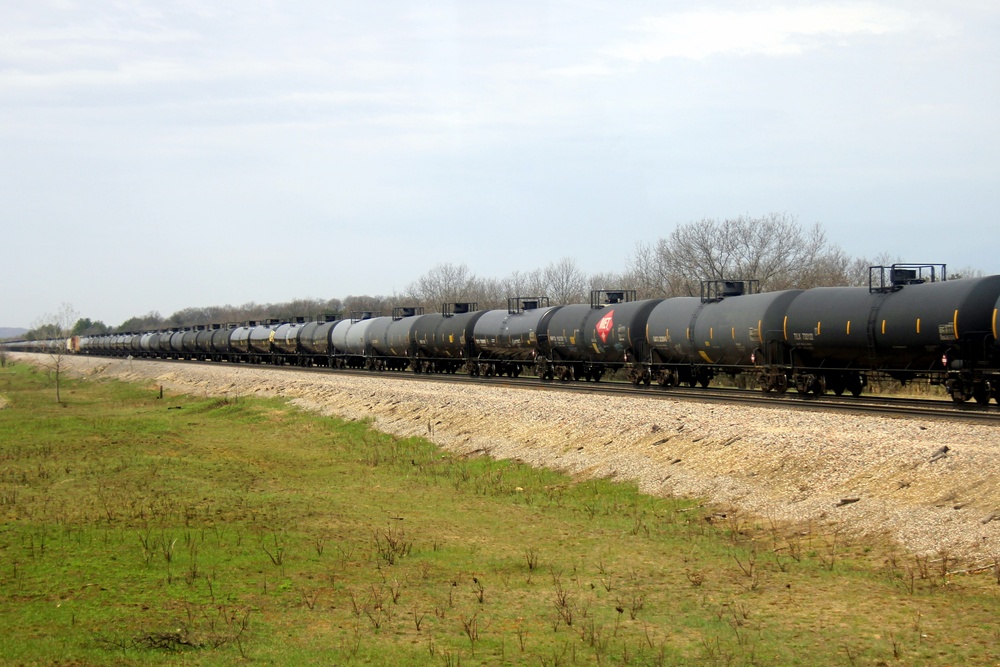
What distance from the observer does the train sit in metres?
25.0

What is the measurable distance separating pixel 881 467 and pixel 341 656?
431 inches

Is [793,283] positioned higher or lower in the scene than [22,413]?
higher

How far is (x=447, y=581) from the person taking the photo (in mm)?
14047

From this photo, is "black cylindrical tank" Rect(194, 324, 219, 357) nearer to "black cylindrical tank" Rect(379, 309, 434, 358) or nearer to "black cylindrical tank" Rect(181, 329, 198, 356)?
"black cylindrical tank" Rect(181, 329, 198, 356)

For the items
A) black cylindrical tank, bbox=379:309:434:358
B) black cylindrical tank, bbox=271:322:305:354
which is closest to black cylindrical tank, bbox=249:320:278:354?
black cylindrical tank, bbox=271:322:305:354

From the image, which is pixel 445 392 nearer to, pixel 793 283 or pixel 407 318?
pixel 407 318

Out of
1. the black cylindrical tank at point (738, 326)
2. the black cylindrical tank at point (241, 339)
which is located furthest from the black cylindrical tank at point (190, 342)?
the black cylindrical tank at point (738, 326)

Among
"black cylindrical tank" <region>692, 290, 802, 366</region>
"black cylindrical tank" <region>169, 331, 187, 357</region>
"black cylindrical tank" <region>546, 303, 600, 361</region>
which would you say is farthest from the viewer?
"black cylindrical tank" <region>169, 331, 187, 357</region>

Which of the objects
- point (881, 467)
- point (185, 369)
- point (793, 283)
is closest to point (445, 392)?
point (881, 467)

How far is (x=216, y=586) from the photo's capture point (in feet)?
43.7

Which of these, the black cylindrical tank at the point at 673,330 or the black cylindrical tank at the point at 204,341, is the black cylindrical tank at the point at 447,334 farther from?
the black cylindrical tank at the point at 204,341

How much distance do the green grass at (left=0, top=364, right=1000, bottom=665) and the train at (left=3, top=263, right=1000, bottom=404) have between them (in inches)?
430

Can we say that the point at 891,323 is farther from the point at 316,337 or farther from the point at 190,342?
the point at 190,342

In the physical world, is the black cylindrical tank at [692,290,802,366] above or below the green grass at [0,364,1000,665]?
above
